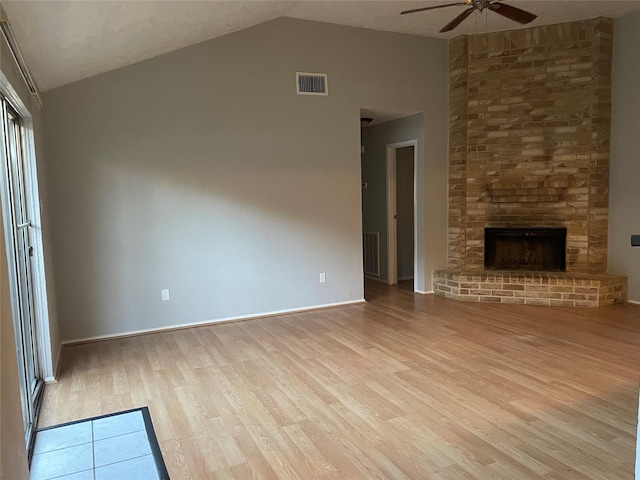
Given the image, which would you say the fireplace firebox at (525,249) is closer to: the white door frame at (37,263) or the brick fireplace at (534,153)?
the brick fireplace at (534,153)

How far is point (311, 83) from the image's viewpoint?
510cm

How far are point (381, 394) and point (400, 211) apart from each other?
4.19m

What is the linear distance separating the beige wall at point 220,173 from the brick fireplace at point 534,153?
21.3 inches

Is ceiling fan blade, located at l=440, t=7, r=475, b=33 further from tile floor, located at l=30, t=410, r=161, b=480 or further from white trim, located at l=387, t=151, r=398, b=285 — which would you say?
tile floor, located at l=30, t=410, r=161, b=480

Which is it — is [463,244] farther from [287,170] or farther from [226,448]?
[226,448]

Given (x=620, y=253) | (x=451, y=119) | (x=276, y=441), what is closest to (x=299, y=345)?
(x=276, y=441)

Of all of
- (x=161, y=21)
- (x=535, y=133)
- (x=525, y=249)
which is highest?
(x=161, y=21)

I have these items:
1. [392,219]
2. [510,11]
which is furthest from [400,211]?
[510,11]

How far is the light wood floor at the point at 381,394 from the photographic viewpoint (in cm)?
235

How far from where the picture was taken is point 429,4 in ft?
15.3

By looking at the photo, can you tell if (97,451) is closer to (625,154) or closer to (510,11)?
(510,11)

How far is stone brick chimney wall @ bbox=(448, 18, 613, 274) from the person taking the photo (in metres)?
5.38

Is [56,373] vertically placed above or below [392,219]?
below

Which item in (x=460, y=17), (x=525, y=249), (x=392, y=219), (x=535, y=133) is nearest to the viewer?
(x=460, y=17)
